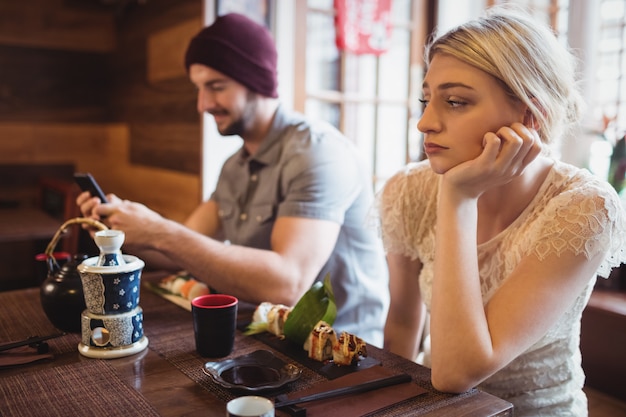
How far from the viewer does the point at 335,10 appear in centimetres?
308

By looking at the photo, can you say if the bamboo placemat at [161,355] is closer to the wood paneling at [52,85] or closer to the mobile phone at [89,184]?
the mobile phone at [89,184]

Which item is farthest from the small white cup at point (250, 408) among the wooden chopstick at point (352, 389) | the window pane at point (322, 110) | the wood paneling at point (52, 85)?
the wood paneling at point (52, 85)

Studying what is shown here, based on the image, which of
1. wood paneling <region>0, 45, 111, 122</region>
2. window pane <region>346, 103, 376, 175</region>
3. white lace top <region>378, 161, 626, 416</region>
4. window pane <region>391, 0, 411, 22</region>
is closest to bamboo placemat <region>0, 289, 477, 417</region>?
white lace top <region>378, 161, 626, 416</region>

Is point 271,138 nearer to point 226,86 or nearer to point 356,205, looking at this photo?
point 226,86

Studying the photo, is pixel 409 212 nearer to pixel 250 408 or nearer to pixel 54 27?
pixel 250 408

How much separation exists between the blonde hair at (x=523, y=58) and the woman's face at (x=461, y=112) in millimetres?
21

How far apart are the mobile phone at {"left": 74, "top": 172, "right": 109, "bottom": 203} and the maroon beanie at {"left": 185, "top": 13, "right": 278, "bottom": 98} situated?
0.59m

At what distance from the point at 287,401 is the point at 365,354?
0.85ft

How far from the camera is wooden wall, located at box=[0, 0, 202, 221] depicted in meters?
3.13

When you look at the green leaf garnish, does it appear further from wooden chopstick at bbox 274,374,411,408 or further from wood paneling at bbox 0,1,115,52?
wood paneling at bbox 0,1,115,52

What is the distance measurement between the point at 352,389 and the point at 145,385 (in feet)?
1.14

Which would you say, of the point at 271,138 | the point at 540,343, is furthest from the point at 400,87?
the point at 540,343

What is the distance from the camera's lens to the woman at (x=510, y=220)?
1125mm

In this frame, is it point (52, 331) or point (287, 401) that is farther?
point (52, 331)
